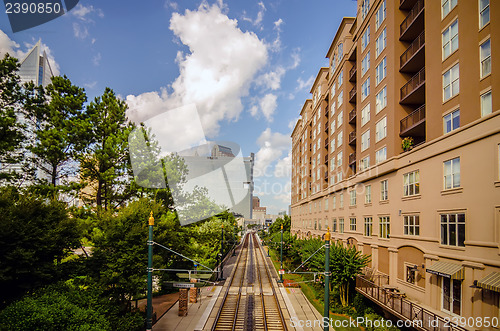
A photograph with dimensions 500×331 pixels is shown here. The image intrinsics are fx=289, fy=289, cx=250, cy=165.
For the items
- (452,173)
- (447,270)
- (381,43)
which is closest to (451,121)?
(452,173)

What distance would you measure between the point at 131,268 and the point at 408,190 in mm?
23088

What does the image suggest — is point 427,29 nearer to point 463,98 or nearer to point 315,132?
point 463,98

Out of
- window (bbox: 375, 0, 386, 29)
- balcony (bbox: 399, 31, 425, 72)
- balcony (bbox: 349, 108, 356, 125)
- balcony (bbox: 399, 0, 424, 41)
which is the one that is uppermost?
window (bbox: 375, 0, 386, 29)

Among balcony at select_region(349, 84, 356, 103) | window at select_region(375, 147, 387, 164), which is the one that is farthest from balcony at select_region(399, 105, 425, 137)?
balcony at select_region(349, 84, 356, 103)

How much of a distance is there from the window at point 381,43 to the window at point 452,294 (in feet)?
73.0

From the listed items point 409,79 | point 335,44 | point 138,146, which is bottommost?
point 138,146

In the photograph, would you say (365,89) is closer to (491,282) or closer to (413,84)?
(413,84)

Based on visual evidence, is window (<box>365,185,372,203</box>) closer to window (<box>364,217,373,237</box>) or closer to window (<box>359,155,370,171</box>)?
window (<box>364,217,373,237</box>)

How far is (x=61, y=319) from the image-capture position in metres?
13.1

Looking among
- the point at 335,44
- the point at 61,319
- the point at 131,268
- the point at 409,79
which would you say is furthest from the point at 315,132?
the point at 61,319

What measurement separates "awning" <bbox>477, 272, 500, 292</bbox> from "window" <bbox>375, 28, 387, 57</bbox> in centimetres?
2277

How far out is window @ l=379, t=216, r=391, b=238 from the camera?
27373 mm

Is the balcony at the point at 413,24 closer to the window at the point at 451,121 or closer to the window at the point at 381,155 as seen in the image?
the window at the point at 451,121

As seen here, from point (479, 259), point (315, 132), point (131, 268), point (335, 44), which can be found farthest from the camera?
point (315, 132)
